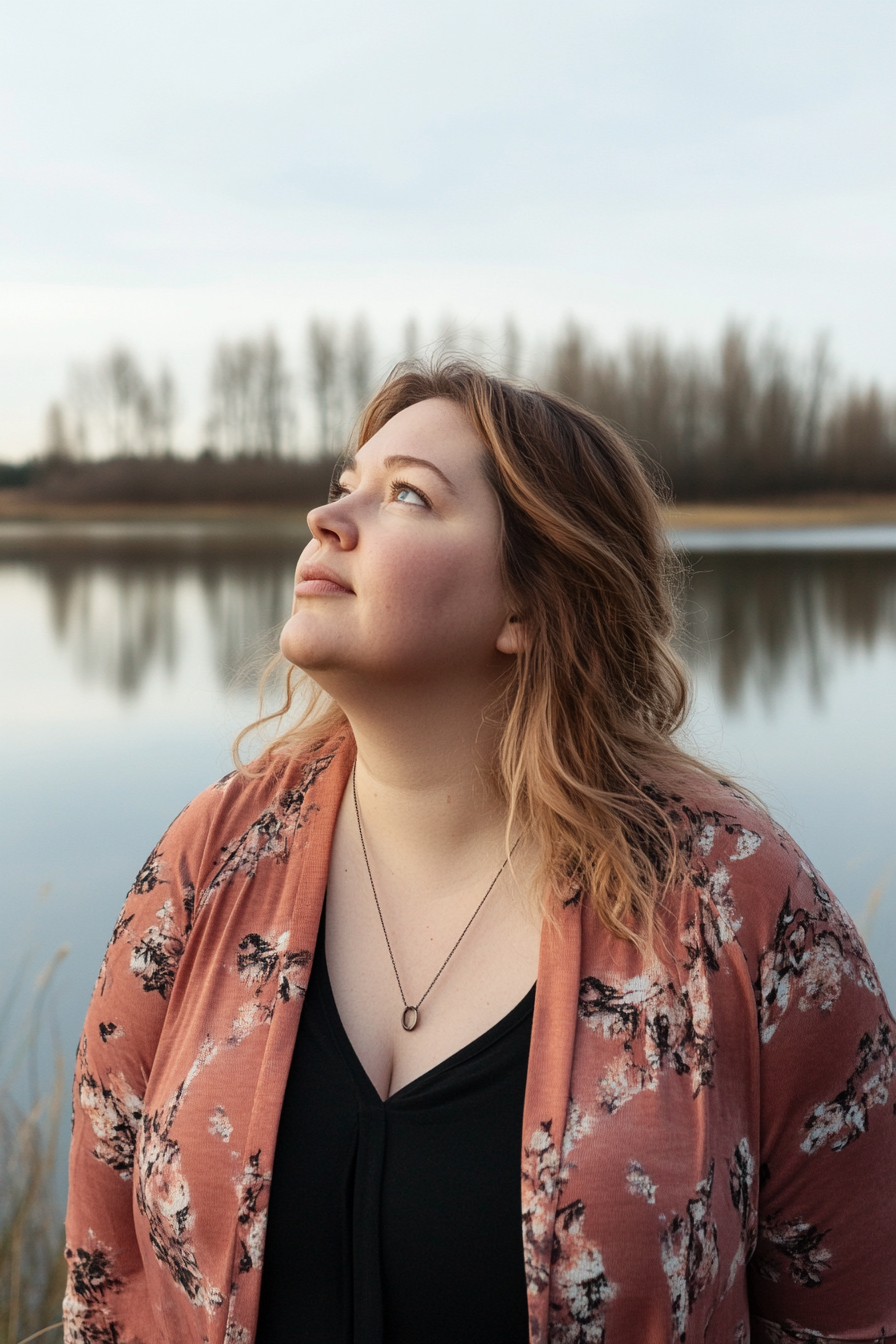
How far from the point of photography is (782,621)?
11039 millimetres

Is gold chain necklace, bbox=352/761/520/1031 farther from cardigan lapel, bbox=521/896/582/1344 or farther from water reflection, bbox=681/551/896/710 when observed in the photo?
Answer: water reflection, bbox=681/551/896/710

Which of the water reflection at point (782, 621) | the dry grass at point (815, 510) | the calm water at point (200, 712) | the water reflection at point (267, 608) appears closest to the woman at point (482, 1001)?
the calm water at point (200, 712)

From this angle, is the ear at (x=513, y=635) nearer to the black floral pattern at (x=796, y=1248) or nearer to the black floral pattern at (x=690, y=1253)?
the black floral pattern at (x=690, y=1253)

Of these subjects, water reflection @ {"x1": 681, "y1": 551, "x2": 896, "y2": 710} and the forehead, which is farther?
water reflection @ {"x1": 681, "y1": 551, "x2": 896, "y2": 710}

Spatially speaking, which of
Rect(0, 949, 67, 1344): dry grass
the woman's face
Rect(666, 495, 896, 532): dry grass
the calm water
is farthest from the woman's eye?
Rect(666, 495, 896, 532): dry grass

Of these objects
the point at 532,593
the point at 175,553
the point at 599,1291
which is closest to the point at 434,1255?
the point at 599,1291

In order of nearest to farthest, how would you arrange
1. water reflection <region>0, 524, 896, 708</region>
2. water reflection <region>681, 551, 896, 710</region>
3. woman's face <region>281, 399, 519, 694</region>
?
woman's face <region>281, 399, 519, 694</region> → water reflection <region>681, 551, 896, 710</region> → water reflection <region>0, 524, 896, 708</region>

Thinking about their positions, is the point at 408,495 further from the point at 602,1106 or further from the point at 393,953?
the point at 602,1106

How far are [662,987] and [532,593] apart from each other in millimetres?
557

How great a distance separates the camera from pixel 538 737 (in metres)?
1.50

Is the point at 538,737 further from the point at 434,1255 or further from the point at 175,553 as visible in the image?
the point at 175,553

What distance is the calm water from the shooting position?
539 cm

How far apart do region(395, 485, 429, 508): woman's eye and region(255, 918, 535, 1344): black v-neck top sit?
0.68 metres

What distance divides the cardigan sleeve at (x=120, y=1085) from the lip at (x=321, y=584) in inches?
14.1
